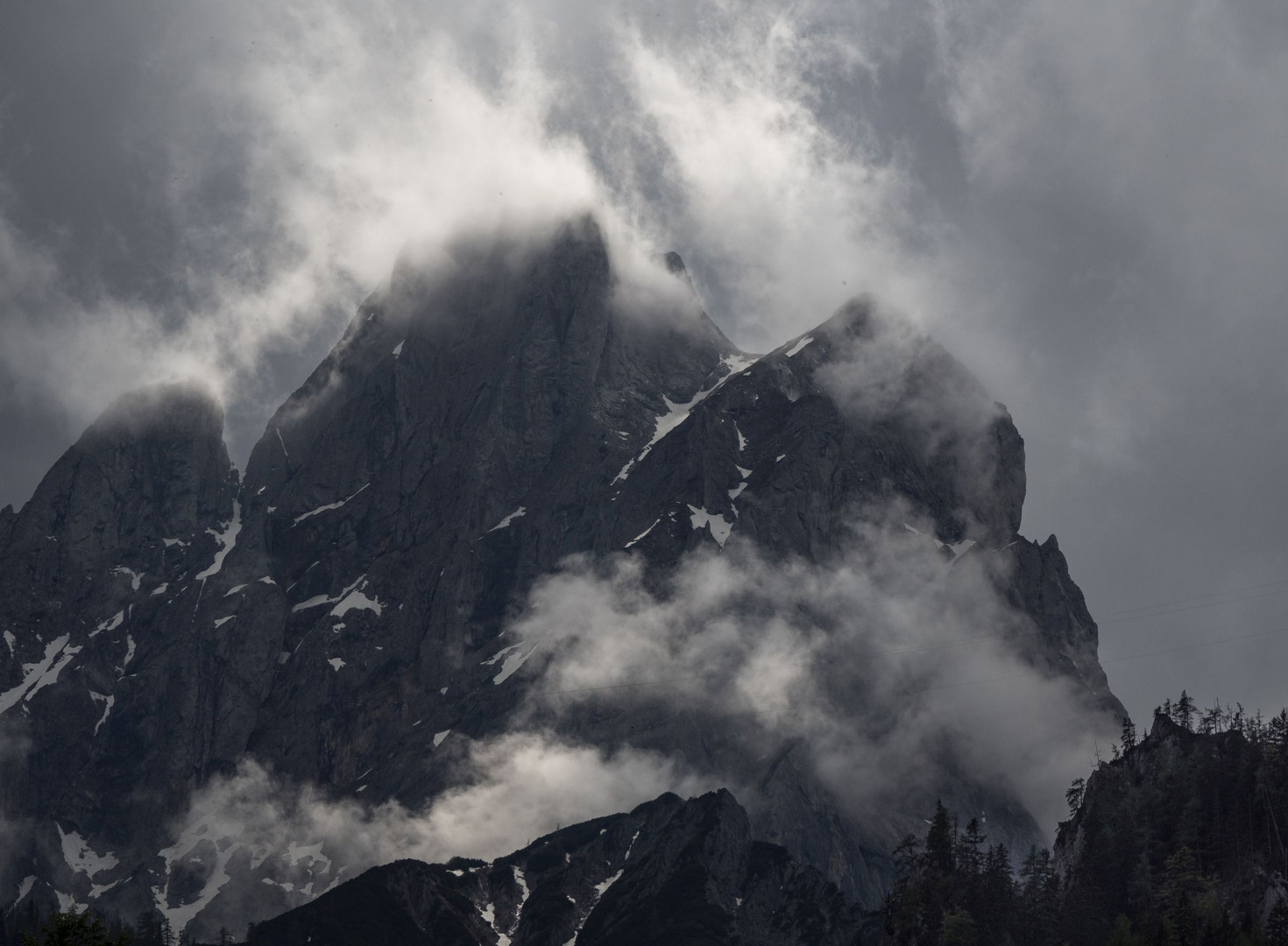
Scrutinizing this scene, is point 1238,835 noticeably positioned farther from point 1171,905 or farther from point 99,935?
point 99,935

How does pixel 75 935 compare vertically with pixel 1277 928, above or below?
below

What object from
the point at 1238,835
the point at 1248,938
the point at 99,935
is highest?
the point at 1238,835

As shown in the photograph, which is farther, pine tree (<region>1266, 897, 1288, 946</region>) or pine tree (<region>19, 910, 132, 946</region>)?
pine tree (<region>1266, 897, 1288, 946</region>)

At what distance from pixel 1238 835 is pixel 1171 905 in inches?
543

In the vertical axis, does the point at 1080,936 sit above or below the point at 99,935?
above

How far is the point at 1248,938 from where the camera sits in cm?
17312

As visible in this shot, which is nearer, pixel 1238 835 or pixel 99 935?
pixel 99 935

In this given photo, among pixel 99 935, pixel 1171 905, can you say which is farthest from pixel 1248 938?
pixel 99 935

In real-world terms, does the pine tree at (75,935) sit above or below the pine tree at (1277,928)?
below

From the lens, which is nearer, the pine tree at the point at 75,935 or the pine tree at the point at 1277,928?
the pine tree at the point at 75,935

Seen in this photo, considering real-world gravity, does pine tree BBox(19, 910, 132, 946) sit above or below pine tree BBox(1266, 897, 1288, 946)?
below

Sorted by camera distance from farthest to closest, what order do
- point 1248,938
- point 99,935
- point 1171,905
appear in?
point 1171,905
point 1248,938
point 99,935

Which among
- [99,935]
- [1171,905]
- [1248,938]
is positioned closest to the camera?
[99,935]

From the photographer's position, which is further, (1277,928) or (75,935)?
(1277,928)
